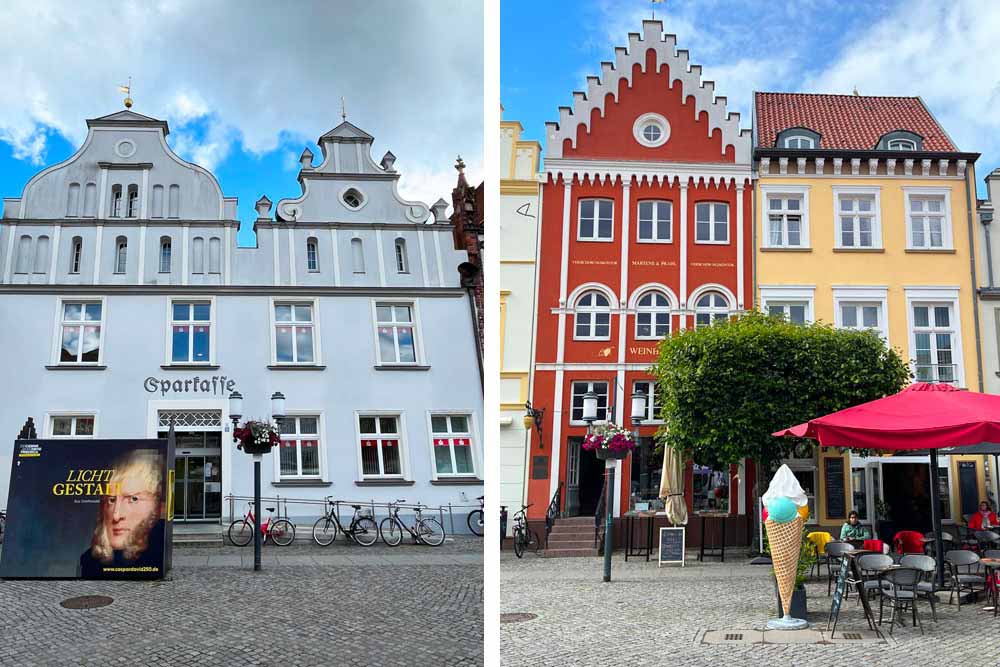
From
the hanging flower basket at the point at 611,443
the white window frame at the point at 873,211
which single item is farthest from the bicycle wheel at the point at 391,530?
the white window frame at the point at 873,211

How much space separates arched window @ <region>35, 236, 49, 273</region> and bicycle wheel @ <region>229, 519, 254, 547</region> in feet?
8.54

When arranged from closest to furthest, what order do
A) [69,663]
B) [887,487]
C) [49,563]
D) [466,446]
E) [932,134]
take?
1. [69,663]
2. [49,563]
3. [466,446]
4. [887,487]
5. [932,134]

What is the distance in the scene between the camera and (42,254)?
7.88 meters

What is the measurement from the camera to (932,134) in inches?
465

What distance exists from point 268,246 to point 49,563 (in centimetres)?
302

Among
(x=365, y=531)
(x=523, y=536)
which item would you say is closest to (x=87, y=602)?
(x=365, y=531)

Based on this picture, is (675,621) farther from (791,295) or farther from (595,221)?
(595,221)

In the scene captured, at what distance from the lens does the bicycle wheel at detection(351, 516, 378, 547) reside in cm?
764

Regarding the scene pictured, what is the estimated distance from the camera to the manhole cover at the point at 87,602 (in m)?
6.72

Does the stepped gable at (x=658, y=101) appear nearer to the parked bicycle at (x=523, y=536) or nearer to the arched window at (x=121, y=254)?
the parked bicycle at (x=523, y=536)

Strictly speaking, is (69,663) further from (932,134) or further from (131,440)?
(932,134)

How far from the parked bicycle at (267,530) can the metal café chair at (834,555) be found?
14.0 feet

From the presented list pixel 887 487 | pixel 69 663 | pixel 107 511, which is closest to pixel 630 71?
pixel 887 487

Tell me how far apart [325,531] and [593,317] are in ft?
14.7
